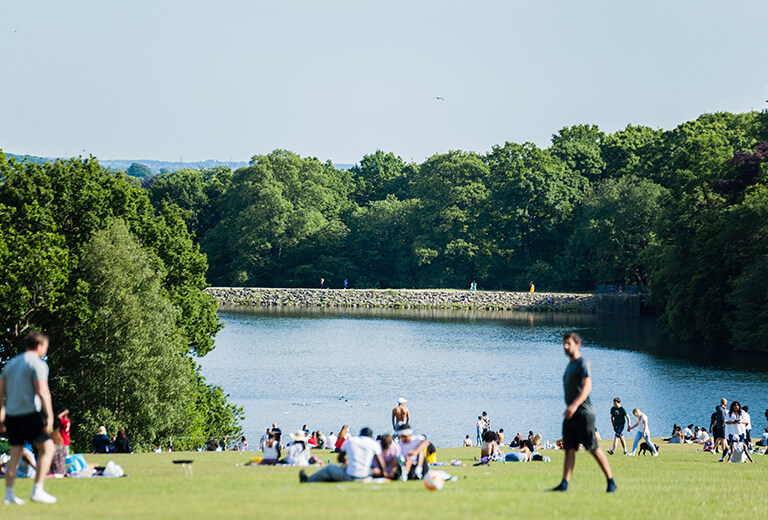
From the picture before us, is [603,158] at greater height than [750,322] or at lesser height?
greater

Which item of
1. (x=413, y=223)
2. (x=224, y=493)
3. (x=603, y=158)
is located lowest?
(x=224, y=493)

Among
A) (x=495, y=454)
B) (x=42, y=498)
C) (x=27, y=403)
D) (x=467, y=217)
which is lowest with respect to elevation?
(x=495, y=454)

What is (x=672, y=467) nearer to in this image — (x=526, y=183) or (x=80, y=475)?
(x=80, y=475)

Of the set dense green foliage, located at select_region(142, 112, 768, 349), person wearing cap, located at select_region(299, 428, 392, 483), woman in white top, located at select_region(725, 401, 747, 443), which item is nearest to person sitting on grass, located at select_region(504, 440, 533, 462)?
woman in white top, located at select_region(725, 401, 747, 443)

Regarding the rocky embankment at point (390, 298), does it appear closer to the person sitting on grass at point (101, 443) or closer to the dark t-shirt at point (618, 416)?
the dark t-shirt at point (618, 416)

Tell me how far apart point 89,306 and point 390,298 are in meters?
71.3

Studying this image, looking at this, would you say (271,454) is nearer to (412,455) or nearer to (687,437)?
(412,455)

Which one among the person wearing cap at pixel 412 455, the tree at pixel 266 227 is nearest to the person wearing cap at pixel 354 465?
the person wearing cap at pixel 412 455

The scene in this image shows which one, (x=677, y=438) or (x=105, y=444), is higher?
(x=105, y=444)

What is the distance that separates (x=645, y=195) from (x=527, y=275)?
17.3 m

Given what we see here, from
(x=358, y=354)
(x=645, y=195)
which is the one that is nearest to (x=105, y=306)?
(x=358, y=354)

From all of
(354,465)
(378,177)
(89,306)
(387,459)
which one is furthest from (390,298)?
(354,465)

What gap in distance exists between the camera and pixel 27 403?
1074cm

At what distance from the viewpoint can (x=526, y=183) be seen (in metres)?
103
